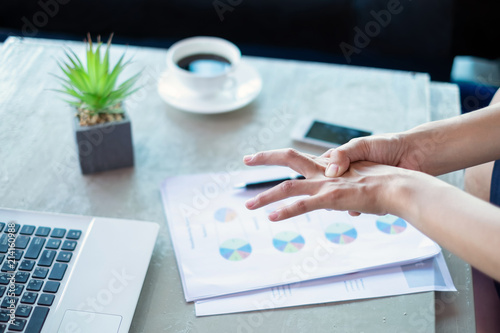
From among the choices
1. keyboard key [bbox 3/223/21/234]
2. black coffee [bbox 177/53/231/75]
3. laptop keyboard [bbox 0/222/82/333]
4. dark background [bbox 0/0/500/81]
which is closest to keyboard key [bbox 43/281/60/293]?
laptop keyboard [bbox 0/222/82/333]

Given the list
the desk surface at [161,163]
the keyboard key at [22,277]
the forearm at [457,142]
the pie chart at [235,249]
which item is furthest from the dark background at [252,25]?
the keyboard key at [22,277]

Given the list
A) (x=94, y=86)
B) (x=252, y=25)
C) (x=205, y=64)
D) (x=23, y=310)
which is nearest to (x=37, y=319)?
(x=23, y=310)

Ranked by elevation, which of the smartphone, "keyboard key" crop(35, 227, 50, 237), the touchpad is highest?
the smartphone

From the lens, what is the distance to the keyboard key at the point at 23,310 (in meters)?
0.73

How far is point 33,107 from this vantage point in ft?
3.76

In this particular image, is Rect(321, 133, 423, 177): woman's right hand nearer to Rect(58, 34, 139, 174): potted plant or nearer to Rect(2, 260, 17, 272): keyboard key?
Rect(58, 34, 139, 174): potted plant

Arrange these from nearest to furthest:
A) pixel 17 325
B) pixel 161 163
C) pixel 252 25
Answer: pixel 17 325, pixel 161 163, pixel 252 25

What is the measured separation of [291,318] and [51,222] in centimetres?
39

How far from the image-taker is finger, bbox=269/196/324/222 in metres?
0.81

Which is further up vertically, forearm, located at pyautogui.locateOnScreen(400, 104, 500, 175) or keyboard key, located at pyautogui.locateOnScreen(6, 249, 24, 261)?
forearm, located at pyautogui.locateOnScreen(400, 104, 500, 175)

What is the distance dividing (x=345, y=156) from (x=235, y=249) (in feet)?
0.75

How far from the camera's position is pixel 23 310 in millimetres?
734

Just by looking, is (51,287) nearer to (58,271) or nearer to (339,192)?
(58,271)

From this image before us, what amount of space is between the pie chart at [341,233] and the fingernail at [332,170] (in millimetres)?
95
